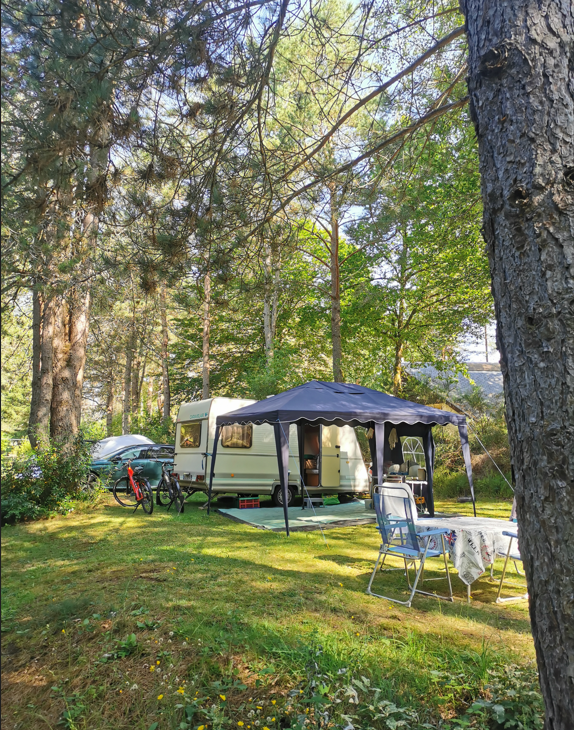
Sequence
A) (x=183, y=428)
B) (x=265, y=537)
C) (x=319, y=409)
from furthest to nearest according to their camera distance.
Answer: (x=183, y=428) < (x=319, y=409) < (x=265, y=537)

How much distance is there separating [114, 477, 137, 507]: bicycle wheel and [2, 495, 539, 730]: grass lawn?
4.70 metres

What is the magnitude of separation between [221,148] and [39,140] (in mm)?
2003

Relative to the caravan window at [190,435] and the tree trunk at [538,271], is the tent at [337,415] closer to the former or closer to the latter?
the caravan window at [190,435]

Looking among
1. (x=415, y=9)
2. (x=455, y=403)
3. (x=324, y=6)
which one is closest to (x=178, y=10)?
(x=324, y=6)

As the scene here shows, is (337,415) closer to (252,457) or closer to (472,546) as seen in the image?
(252,457)

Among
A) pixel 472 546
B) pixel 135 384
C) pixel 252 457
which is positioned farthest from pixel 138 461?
pixel 135 384

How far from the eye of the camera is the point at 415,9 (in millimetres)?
5066

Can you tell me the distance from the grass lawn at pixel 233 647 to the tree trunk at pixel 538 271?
108 centimetres

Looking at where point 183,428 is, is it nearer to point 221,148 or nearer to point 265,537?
point 265,537

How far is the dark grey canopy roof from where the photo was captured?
8289mm

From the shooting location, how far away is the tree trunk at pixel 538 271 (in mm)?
1804

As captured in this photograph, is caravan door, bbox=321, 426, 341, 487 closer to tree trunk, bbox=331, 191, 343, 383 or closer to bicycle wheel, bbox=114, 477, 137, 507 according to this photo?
tree trunk, bbox=331, 191, 343, 383

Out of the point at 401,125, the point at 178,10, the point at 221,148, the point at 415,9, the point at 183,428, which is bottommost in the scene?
the point at 183,428

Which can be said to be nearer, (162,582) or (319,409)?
(162,582)
